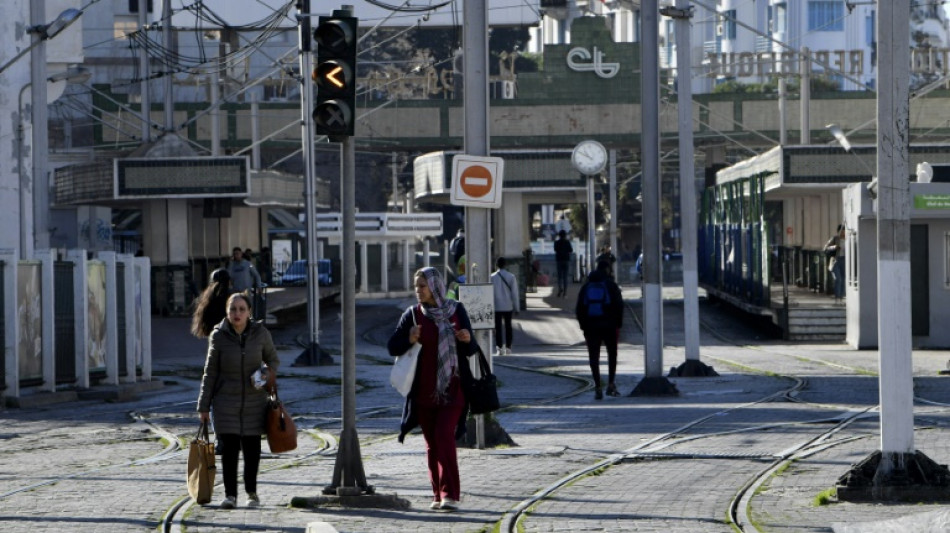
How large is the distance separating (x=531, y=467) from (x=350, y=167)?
10.8ft

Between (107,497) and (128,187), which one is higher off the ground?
(128,187)

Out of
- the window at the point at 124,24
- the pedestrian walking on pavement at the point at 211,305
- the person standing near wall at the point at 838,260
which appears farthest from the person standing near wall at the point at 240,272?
the window at the point at 124,24

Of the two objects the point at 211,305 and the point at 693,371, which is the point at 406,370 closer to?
the point at 211,305

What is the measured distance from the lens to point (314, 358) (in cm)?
2902

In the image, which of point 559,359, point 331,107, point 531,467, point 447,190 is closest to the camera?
point 331,107

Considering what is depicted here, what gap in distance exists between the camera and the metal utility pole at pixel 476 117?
601 inches

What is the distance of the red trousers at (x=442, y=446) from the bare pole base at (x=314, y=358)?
1754 centimetres

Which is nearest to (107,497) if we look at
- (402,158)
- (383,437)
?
(383,437)

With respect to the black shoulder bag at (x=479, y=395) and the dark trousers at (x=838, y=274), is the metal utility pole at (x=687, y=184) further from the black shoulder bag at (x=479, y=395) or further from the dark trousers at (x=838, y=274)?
the black shoulder bag at (x=479, y=395)

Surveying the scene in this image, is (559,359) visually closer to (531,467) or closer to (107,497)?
(531,467)

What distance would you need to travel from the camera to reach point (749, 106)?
49.5 m

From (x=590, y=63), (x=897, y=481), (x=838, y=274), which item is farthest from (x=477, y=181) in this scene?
(x=590, y=63)

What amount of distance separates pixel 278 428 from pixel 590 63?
3780 centimetres

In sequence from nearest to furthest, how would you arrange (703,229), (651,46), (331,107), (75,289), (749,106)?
1. (331,107)
2. (651,46)
3. (75,289)
4. (749,106)
5. (703,229)
